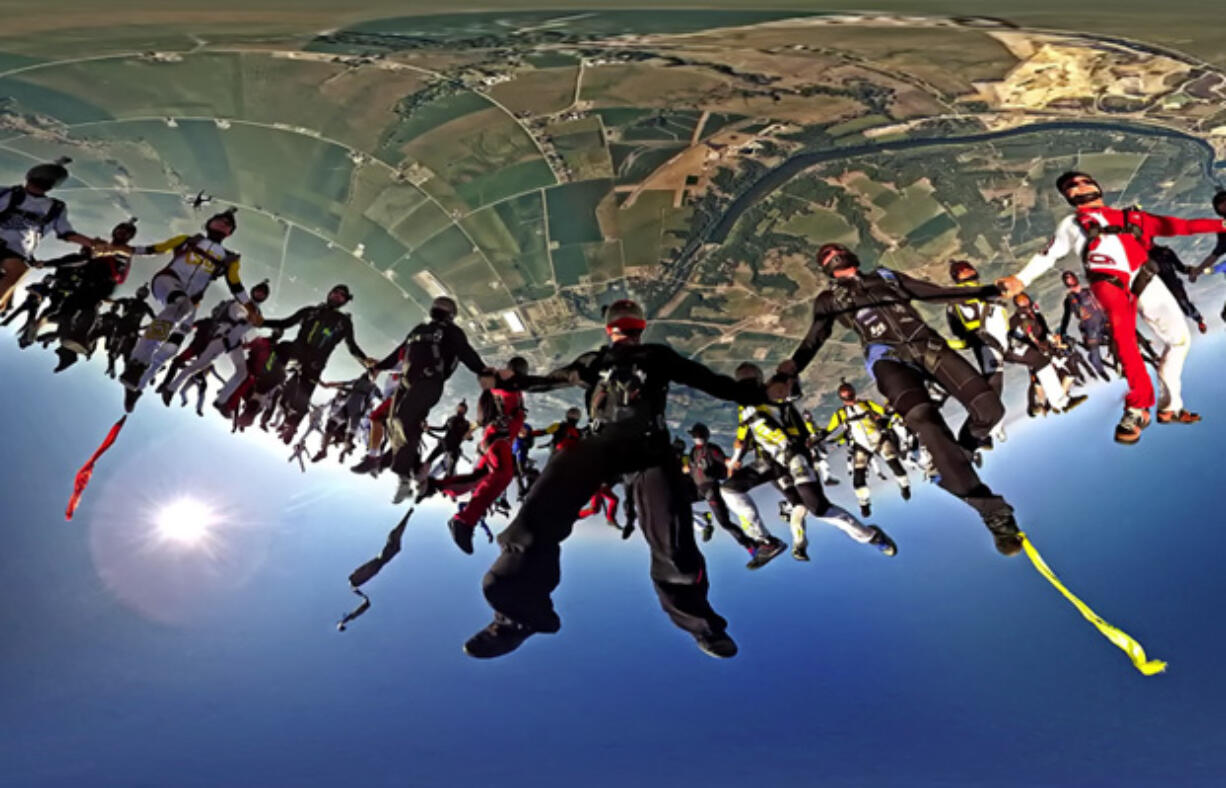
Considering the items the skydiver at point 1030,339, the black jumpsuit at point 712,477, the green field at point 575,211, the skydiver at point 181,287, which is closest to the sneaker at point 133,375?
the skydiver at point 181,287

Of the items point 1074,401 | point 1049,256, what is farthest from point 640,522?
point 1074,401

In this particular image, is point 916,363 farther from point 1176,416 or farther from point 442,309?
point 442,309

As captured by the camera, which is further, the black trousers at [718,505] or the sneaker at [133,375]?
the black trousers at [718,505]

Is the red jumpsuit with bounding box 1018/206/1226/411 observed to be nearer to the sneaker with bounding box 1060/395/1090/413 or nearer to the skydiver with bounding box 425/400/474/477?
the sneaker with bounding box 1060/395/1090/413

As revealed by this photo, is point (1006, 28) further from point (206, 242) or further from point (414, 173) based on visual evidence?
point (206, 242)

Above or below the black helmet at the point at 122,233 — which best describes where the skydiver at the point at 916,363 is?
below

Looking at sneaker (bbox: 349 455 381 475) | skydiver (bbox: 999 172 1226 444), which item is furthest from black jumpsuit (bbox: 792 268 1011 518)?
sneaker (bbox: 349 455 381 475)

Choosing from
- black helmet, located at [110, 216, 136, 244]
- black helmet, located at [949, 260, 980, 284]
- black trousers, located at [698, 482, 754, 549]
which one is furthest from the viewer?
black trousers, located at [698, 482, 754, 549]

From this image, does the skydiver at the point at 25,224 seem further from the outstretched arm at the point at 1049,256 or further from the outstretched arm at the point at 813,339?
the outstretched arm at the point at 1049,256
